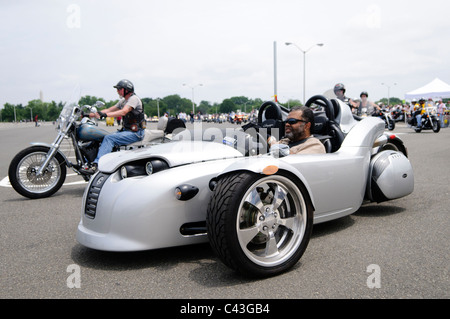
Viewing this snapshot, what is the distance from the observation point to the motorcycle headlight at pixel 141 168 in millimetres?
2998

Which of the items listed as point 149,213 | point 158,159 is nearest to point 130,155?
point 158,159

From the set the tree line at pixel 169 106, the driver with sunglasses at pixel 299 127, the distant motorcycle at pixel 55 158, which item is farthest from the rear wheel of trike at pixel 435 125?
the tree line at pixel 169 106

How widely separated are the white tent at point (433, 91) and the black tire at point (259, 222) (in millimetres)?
27402

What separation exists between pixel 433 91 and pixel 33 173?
27336 mm

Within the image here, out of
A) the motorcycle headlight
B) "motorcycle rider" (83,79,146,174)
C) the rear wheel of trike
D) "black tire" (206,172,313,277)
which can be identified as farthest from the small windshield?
the rear wheel of trike

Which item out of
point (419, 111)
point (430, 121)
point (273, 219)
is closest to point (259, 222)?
point (273, 219)

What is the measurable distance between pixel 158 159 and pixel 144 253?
75 cm

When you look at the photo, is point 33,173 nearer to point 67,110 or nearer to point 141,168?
point 67,110

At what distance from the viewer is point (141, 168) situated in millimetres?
3076

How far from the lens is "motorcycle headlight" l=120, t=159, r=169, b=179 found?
300 cm

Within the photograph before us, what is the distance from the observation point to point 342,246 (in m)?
3.27
